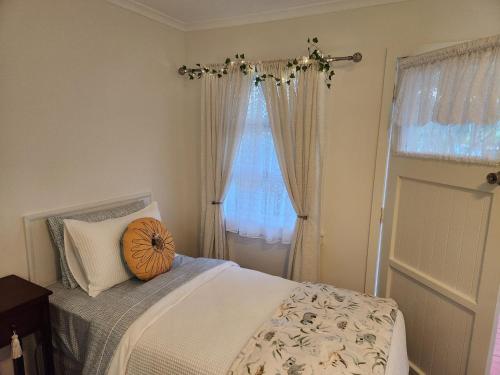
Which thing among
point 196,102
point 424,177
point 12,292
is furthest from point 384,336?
point 196,102

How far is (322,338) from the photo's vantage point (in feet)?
4.49

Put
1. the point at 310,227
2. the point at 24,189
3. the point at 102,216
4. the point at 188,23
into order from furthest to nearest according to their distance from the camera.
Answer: the point at 188,23, the point at 310,227, the point at 102,216, the point at 24,189

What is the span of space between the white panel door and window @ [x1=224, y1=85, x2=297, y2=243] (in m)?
0.79

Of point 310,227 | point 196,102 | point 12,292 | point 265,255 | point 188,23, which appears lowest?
point 265,255

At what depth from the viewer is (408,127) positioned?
194 centimetres

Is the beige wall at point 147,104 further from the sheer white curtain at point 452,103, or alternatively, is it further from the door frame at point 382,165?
the sheer white curtain at point 452,103

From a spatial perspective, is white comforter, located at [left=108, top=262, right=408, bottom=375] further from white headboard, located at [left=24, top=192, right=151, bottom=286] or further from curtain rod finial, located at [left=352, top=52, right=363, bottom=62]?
curtain rod finial, located at [left=352, top=52, right=363, bottom=62]

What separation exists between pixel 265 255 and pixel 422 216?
4.29ft

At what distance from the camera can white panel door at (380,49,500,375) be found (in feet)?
4.96

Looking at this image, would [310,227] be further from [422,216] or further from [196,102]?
[196,102]

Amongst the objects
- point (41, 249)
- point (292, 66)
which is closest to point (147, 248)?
point (41, 249)

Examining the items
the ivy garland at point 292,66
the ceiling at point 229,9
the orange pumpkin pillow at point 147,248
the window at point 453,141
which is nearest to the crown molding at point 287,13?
the ceiling at point 229,9

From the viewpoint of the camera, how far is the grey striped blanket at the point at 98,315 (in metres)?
1.46

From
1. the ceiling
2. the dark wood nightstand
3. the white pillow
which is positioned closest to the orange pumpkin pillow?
the white pillow
